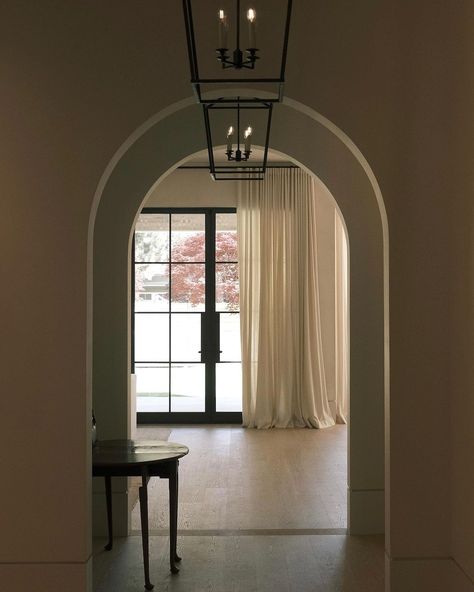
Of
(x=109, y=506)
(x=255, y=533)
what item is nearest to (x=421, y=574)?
(x=255, y=533)

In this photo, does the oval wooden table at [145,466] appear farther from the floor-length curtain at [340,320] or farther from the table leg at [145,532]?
the floor-length curtain at [340,320]

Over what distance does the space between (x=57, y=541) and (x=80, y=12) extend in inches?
96.5

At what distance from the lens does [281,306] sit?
429 inches

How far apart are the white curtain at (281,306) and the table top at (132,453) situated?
564cm

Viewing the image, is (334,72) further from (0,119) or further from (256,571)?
(256,571)

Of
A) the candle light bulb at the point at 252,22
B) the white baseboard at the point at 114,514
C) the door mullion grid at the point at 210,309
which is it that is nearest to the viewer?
the candle light bulb at the point at 252,22

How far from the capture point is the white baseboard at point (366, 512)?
18.7ft

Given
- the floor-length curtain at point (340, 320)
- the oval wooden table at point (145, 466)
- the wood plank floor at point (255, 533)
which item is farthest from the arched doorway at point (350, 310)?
the floor-length curtain at point (340, 320)

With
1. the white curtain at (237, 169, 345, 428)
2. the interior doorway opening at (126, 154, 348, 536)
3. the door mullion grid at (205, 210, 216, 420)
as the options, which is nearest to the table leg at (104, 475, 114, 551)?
the interior doorway opening at (126, 154, 348, 536)

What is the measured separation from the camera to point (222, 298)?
37.2ft

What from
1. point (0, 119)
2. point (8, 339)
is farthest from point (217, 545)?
point (0, 119)

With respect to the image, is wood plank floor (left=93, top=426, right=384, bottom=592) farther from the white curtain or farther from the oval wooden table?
the white curtain

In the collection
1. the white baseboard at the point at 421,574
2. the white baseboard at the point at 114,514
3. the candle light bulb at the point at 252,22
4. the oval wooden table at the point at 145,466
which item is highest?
the candle light bulb at the point at 252,22

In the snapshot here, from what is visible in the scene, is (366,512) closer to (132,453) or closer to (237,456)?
(132,453)
